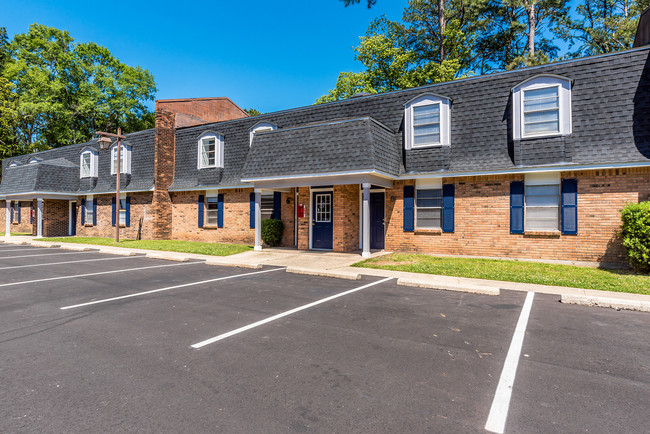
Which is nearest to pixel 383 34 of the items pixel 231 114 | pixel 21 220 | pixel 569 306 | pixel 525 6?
pixel 525 6

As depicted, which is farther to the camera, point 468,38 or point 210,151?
point 468,38

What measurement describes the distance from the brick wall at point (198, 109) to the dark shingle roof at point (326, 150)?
341 inches

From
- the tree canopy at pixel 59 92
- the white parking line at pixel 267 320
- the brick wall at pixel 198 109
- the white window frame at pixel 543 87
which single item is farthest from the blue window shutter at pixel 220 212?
the tree canopy at pixel 59 92

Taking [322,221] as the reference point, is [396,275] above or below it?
below

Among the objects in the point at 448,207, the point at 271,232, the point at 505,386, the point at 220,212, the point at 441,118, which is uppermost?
the point at 441,118

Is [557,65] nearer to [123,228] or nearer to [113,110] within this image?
[123,228]

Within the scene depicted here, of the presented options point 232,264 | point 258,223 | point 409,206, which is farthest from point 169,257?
point 409,206

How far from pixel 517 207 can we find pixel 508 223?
1.90ft

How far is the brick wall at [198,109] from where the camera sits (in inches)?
780

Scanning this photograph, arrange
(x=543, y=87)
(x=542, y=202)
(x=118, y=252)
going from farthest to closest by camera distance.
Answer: (x=118, y=252), (x=542, y=202), (x=543, y=87)

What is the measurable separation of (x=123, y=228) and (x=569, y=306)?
21.9 meters

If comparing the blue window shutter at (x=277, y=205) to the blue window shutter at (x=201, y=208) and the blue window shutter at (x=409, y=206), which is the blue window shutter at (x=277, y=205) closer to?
the blue window shutter at (x=201, y=208)

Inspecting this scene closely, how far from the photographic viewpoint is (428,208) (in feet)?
41.1

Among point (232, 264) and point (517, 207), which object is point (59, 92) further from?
point (517, 207)
